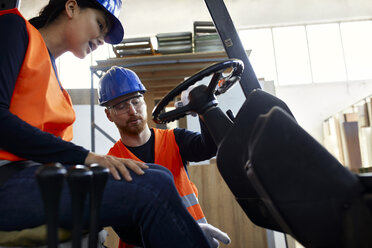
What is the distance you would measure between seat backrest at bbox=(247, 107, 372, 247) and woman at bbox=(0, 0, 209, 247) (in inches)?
9.6

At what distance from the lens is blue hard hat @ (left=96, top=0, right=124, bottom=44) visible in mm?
1316

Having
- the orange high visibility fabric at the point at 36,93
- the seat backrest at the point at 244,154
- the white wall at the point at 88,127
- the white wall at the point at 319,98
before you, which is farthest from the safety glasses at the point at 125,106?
the white wall at the point at 319,98

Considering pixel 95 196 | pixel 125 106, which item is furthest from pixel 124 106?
pixel 95 196

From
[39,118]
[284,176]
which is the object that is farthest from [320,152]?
[39,118]

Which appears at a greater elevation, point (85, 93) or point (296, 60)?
point (296, 60)

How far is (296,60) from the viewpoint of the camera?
923 centimetres

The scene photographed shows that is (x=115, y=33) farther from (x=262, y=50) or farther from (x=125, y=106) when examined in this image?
(x=262, y=50)

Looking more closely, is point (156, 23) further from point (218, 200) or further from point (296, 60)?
point (218, 200)

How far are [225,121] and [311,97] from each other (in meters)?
8.45

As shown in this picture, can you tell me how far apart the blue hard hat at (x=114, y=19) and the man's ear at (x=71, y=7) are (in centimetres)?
8

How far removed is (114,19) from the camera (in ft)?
4.66

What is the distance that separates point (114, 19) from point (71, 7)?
0.64 ft

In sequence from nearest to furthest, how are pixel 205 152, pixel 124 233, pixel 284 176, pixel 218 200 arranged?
pixel 284 176 < pixel 124 233 < pixel 205 152 < pixel 218 200

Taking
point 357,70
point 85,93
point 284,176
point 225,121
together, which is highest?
point 357,70
